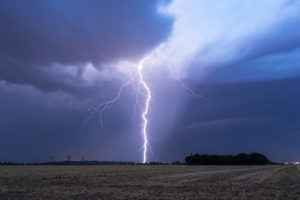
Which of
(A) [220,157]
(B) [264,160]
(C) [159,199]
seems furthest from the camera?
(B) [264,160]

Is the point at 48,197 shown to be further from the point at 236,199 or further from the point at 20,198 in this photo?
the point at 236,199

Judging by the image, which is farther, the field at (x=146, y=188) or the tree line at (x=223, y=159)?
the tree line at (x=223, y=159)

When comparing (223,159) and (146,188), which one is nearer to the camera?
(146,188)

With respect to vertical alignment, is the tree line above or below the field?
above

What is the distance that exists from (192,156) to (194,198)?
4711 inches

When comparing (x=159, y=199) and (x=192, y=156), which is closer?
(x=159, y=199)

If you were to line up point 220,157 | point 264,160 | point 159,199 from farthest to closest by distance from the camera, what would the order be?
point 264,160
point 220,157
point 159,199

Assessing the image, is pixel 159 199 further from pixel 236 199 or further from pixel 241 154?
pixel 241 154

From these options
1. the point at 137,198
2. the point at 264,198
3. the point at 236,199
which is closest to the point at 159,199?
the point at 137,198

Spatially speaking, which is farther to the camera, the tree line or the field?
the tree line

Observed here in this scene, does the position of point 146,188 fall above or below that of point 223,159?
below

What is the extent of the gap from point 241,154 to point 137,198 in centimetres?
12808

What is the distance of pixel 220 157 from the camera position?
407ft

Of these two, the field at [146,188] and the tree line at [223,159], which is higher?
the tree line at [223,159]
